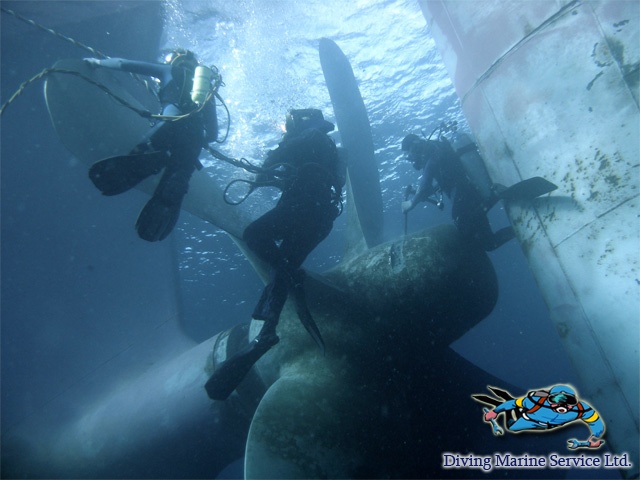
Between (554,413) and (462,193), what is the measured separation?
3117 mm

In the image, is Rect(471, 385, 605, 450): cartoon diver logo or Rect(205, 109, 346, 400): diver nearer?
Rect(471, 385, 605, 450): cartoon diver logo

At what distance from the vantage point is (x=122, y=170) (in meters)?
3.26

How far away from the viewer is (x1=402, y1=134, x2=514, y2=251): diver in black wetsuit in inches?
195

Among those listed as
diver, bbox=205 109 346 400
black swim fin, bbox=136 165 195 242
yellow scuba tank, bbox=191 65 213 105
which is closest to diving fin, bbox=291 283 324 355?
diver, bbox=205 109 346 400

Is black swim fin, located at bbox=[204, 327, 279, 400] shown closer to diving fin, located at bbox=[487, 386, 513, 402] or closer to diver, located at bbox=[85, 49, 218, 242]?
diver, located at bbox=[85, 49, 218, 242]

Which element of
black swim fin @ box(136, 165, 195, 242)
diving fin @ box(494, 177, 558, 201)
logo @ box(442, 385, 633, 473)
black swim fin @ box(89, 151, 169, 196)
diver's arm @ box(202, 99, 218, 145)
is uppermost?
diver's arm @ box(202, 99, 218, 145)

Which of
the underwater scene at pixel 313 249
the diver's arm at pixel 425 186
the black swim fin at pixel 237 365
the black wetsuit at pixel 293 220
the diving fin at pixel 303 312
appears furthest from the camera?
the diver's arm at pixel 425 186

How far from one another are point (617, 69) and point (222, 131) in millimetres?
10522

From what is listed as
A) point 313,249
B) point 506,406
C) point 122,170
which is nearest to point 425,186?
point 313,249

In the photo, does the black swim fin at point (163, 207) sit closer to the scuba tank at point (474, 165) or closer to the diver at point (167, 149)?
the diver at point (167, 149)

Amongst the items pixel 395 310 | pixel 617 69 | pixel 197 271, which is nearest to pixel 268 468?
pixel 395 310

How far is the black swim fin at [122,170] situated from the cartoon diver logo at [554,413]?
14.6 ft

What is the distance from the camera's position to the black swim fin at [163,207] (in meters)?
3.47

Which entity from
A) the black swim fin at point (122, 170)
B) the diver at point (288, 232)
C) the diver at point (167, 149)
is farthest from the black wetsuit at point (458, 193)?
the black swim fin at point (122, 170)
